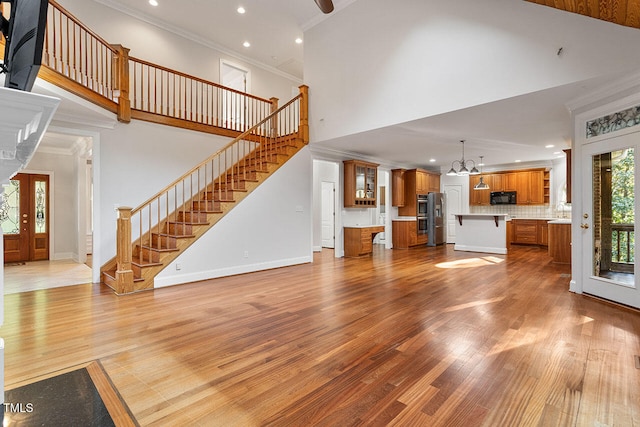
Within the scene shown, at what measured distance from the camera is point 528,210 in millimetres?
9773

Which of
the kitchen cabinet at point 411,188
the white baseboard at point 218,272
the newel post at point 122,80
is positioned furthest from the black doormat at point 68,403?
the kitchen cabinet at point 411,188

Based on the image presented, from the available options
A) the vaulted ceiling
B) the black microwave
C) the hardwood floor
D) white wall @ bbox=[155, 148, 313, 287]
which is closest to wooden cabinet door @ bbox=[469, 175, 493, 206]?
the black microwave

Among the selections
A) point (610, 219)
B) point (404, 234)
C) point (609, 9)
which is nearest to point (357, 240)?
point (404, 234)

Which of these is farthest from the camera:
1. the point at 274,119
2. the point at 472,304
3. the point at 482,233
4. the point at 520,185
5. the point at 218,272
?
the point at 520,185

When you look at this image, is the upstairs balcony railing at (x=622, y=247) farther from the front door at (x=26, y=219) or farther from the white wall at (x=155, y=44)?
the front door at (x=26, y=219)

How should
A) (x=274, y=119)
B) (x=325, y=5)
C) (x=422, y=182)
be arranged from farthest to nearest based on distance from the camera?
(x=422, y=182) → (x=274, y=119) → (x=325, y=5)

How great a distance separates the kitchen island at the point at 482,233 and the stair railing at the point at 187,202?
5163 mm

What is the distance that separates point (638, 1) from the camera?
251cm

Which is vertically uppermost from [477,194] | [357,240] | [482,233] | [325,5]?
[325,5]

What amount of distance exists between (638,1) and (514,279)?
3.87 metres

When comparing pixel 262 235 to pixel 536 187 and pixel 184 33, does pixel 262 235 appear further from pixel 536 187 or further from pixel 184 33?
pixel 536 187

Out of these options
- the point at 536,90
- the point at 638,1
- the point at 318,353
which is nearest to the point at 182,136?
the point at 318,353

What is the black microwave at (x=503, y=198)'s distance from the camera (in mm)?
9766

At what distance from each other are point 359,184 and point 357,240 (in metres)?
1.46
